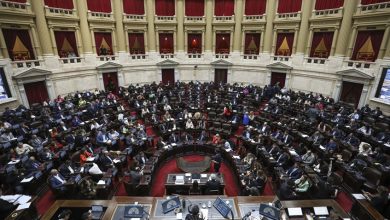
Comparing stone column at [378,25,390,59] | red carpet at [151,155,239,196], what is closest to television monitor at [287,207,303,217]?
red carpet at [151,155,239,196]

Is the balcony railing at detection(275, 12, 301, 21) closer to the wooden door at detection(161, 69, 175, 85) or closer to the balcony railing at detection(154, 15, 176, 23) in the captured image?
the balcony railing at detection(154, 15, 176, 23)

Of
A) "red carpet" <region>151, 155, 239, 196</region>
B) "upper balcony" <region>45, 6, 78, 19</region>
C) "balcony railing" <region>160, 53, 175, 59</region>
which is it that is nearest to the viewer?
"red carpet" <region>151, 155, 239, 196</region>

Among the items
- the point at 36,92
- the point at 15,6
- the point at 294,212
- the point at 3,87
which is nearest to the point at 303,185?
the point at 294,212

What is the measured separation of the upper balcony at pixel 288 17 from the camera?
1985 cm

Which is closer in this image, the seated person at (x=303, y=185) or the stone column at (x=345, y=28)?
the seated person at (x=303, y=185)

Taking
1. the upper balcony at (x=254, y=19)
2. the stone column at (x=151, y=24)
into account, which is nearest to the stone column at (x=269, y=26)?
the upper balcony at (x=254, y=19)

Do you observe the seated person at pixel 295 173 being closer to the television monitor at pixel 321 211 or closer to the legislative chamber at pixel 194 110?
the legislative chamber at pixel 194 110

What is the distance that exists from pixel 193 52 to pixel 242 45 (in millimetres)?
5680

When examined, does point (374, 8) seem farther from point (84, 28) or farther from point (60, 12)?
point (60, 12)

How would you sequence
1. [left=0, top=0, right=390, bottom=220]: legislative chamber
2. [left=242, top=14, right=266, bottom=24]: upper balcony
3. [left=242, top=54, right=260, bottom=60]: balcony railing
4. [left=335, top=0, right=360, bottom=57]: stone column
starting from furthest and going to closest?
[left=242, top=54, right=260, bottom=60]: balcony railing < [left=242, top=14, right=266, bottom=24]: upper balcony < [left=335, top=0, right=360, bottom=57]: stone column < [left=0, top=0, right=390, bottom=220]: legislative chamber

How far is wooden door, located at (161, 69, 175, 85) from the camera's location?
24.9 m

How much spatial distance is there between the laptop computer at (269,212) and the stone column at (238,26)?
66.6ft

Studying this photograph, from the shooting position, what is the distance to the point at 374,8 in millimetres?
15344

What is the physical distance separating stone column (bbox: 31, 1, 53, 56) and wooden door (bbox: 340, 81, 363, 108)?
25132 mm
